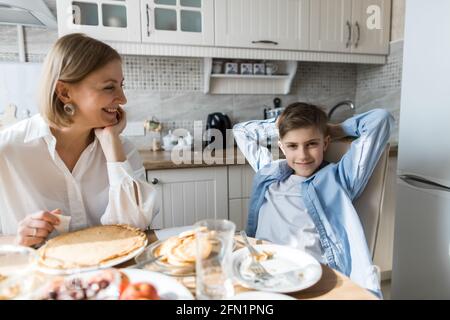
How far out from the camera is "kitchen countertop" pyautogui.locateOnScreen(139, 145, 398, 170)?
1551mm

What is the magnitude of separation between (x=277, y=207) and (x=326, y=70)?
1545 mm

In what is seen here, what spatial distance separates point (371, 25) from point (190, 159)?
148 centimetres

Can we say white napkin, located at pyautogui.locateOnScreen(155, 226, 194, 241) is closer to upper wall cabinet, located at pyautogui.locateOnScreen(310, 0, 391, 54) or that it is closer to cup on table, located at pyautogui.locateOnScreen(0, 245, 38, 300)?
cup on table, located at pyautogui.locateOnScreen(0, 245, 38, 300)

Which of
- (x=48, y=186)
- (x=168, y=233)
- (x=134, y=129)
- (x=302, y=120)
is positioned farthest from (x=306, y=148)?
(x=134, y=129)

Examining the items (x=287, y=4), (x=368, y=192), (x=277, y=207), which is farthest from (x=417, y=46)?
(x=287, y=4)

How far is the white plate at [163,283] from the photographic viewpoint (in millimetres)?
495

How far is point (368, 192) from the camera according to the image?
1.04 m

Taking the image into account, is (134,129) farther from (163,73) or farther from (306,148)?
(306,148)

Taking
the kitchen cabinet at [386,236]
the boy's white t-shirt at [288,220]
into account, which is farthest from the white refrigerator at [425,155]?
the boy's white t-shirt at [288,220]

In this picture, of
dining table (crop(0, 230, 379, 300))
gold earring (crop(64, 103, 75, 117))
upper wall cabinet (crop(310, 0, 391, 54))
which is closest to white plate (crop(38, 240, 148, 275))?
dining table (crop(0, 230, 379, 300))

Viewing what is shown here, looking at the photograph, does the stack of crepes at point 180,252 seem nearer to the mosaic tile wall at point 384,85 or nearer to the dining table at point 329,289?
the dining table at point 329,289

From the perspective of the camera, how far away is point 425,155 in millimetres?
1168

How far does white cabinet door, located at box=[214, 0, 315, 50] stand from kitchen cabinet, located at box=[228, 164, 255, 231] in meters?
0.73
